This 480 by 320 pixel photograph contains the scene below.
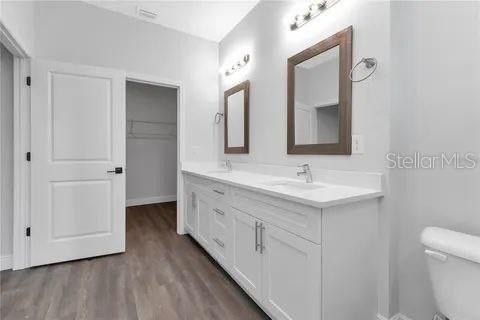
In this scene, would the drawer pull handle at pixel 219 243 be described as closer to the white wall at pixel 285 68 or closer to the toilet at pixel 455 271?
the white wall at pixel 285 68

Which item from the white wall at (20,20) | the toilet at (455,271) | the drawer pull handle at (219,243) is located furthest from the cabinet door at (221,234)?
the white wall at (20,20)

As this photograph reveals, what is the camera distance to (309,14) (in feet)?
5.66

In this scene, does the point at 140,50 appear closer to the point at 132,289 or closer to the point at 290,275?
the point at 132,289

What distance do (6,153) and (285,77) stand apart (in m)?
2.52

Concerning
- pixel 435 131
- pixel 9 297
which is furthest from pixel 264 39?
pixel 9 297

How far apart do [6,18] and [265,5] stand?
199 cm

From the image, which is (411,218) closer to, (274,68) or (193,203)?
(274,68)

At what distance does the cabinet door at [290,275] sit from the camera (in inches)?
42.7

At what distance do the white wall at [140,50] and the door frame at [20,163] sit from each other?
0.99 feet

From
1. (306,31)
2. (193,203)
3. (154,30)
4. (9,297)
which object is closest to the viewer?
(9,297)

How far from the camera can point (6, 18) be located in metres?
1.55

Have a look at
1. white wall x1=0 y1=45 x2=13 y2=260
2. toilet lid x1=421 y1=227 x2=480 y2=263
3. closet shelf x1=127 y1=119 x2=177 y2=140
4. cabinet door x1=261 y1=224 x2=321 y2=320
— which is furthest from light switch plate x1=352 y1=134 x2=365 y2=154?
closet shelf x1=127 y1=119 x2=177 y2=140

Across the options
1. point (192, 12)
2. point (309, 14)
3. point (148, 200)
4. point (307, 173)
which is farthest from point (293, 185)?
point (148, 200)

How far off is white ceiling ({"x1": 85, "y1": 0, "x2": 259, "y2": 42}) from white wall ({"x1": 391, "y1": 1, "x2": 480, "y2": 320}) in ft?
5.46
